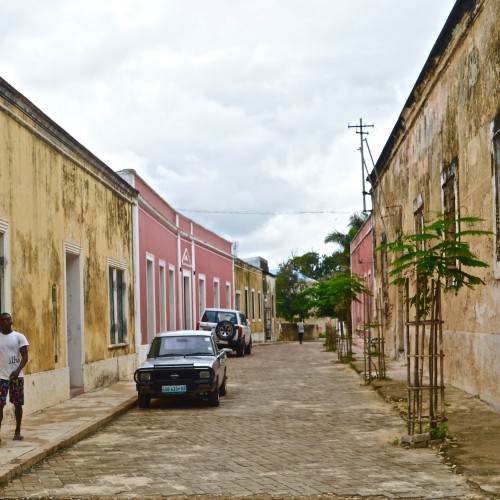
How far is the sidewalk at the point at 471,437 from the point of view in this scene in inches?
316

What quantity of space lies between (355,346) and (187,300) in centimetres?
877

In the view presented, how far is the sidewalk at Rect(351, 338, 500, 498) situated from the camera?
8023mm

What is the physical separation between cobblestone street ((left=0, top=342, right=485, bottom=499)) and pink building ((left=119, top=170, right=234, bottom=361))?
971 cm

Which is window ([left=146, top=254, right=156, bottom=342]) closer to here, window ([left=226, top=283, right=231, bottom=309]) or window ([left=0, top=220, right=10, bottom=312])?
window ([left=0, top=220, right=10, bottom=312])

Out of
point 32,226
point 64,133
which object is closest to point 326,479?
point 32,226

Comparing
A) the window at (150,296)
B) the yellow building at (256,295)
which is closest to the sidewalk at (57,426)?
the window at (150,296)

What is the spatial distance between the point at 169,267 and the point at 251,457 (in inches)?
826

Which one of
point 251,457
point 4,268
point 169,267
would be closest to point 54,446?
point 251,457

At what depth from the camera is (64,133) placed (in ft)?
53.8

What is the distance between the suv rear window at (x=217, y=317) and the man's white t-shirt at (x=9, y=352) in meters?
22.4

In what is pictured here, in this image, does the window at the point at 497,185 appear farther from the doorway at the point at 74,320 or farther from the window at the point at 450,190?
the doorway at the point at 74,320

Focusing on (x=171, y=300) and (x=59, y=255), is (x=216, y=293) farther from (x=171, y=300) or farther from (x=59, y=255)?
(x=59, y=255)

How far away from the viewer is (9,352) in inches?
409

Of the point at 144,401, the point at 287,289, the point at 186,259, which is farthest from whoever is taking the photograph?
the point at 287,289
